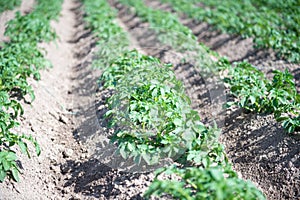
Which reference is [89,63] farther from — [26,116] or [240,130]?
[240,130]

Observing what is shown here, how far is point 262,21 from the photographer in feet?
20.7

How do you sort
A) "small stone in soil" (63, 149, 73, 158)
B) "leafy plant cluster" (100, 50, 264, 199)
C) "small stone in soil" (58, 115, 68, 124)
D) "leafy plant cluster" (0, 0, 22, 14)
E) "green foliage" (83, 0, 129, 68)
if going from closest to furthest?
"leafy plant cluster" (100, 50, 264, 199), "small stone in soil" (63, 149, 73, 158), "small stone in soil" (58, 115, 68, 124), "green foliage" (83, 0, 129, 68), "leafy plant cluster" (0, 0, 22, 14)

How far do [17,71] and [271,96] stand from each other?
9.89ft

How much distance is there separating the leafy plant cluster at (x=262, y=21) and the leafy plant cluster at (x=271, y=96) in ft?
5.13

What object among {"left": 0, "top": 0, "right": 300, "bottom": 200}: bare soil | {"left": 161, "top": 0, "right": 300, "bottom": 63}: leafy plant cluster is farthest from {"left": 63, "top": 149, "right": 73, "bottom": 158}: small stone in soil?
{"left": 161, "top": 0, "right": 300, "bottom": 63}: leafy plant cluster

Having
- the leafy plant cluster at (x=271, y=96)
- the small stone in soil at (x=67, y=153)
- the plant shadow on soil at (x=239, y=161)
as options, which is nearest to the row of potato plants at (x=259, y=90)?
the leafy plant cluster at (x=271, y=96)

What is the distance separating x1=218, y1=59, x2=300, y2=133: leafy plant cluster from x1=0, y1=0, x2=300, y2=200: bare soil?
135 mm

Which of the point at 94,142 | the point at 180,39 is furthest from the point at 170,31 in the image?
the point at 94,142

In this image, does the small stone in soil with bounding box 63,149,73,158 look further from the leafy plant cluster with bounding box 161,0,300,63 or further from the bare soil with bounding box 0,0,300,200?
the leafy plant cluster with bounding box 161,0,300,63

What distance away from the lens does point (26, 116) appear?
13.0 feet

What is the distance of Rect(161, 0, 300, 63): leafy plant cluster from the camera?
561cm

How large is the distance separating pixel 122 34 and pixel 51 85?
166 centimetres

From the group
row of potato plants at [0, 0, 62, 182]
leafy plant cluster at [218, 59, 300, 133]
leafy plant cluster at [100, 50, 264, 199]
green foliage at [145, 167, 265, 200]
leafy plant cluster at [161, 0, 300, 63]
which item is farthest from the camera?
leafy plant cluster at [161, 0, 300, 63]

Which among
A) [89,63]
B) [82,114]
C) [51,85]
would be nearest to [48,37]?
[89,63]
